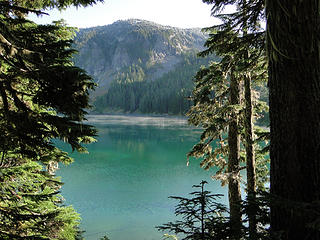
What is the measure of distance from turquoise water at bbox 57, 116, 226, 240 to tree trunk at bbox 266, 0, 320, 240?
14.7m

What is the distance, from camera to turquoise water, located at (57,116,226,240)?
16542mm

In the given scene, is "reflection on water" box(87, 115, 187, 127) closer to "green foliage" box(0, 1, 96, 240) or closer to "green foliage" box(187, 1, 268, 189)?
"green foliage" box(187, 1, 268, 189)

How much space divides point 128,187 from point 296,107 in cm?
2344

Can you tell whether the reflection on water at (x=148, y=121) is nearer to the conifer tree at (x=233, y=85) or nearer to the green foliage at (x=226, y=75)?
the green foliage at (x=226, y=75)

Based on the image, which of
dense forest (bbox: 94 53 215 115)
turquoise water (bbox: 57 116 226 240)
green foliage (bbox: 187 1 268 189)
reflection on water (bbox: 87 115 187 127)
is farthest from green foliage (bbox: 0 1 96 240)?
dense forest (bbox: 94 53 215 115)

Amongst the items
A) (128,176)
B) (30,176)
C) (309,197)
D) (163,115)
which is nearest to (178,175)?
(128,176)

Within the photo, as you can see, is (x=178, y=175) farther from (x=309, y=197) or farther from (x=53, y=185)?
(x=309, y=197)

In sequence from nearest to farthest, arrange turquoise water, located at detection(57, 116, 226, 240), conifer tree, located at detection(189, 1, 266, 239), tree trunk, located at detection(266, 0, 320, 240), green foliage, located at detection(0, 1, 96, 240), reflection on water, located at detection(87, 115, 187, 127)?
tree trunk, located at detection(266, 0, 320, 240) → green foliage, located at detection(0, 1, 96, 240) → conifer tree, located at detection(189, 1, 266, 239) → turquoise water, located at detection(57, 116, 226, 240) → reflection on water, located at detection(87, 115, 187, 127)

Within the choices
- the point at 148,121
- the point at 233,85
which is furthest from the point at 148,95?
the point at 233,85

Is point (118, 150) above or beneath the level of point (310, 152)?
beneath

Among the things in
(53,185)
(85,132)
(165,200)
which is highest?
(85,132)

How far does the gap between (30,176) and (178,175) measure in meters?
23.9

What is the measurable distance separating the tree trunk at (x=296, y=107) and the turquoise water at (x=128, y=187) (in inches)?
578

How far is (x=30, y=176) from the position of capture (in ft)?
13.9
